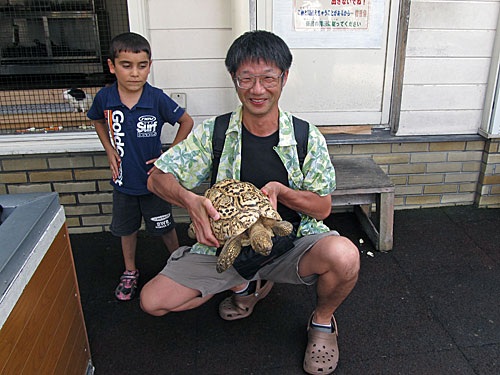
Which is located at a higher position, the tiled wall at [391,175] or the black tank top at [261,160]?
the black tank top at [261,160]

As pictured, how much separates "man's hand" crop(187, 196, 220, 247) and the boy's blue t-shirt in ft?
2.99

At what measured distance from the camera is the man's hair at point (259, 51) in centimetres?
202

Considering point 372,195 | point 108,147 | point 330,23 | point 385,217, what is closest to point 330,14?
point 330,23

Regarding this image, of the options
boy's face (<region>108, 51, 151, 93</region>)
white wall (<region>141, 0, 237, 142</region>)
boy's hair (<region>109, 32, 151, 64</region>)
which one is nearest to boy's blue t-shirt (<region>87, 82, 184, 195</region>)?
boy's face (<region>108, 51, 151, 93</region>)

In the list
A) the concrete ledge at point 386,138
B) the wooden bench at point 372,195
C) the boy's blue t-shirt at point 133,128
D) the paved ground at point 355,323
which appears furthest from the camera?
the concrete ledge at point 386,138

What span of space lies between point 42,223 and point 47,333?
0.41 metres

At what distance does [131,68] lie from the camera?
268 centimetres

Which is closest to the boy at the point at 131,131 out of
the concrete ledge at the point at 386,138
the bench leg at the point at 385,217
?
the concrete ledge at the point at 386,138

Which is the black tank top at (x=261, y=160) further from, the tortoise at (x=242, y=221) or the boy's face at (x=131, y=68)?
the boy's face at (x=131, y=68)

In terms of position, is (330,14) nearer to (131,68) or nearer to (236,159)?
(131,68)

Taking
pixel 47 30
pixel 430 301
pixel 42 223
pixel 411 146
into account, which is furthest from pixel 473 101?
pixel 47 30

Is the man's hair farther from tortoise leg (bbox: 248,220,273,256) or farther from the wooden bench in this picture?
the wooden bench

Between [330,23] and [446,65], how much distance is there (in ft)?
3.47

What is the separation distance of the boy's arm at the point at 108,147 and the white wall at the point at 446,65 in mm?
2370
